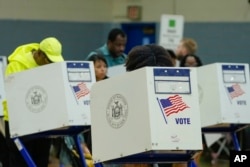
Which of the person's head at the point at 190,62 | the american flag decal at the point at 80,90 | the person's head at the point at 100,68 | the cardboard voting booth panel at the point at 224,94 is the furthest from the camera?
the person's head at the point at 190,62

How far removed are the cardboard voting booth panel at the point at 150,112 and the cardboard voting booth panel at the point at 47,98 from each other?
5.45 ft

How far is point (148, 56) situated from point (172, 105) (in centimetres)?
32

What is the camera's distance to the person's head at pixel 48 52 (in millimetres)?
7551

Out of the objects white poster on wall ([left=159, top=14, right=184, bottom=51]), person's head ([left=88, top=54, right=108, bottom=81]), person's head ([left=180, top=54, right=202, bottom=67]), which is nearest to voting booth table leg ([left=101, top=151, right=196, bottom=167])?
person's head ([left=88, top=54, right=108, bottom=81])

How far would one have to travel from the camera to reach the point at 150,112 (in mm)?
5250

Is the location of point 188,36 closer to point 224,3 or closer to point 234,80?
point 224,3

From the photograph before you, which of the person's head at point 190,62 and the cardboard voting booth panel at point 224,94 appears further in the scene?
the person's head at point 190,62

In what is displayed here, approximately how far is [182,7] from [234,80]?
9164mm

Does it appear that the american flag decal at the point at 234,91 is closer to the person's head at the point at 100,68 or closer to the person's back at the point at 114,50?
the person's head at the point at 100,68

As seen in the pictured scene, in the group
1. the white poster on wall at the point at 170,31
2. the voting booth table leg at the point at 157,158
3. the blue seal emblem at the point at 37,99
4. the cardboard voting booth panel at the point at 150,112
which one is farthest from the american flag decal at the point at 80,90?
the white poster on wall at the point at 170,31

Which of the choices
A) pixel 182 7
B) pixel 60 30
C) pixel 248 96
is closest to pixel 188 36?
pixel 182 7

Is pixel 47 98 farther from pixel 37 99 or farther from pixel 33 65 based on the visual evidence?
pixel 33 65

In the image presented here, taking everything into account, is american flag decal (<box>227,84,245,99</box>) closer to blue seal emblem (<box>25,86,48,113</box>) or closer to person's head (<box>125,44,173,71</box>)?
blue seal emblem (<box>25,86,48,113</box>)

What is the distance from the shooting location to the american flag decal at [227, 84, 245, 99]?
26.0 feet
